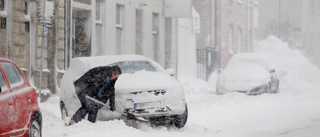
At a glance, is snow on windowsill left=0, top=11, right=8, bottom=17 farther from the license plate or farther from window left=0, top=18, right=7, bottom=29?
the license plate

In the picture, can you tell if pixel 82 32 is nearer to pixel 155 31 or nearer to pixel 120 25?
pixel 120 25

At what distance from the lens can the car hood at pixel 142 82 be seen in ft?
40.8

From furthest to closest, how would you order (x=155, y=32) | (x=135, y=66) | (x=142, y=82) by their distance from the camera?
(x=155, y=32) < (x=135, y=66) < (x=142, y=82)

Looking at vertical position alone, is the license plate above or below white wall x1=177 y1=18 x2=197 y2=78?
below

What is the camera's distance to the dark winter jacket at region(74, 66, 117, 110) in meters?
11.8

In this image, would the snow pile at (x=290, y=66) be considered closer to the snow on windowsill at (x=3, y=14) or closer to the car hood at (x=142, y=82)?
the snow on windowsill at (x=3, y=14)

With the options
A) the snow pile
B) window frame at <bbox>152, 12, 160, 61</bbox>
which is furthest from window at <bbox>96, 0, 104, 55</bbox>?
the snow pile

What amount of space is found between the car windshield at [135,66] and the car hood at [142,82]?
449 mm

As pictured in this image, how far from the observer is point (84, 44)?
24.3m

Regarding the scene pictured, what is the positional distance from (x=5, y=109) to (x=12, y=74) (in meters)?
1.03

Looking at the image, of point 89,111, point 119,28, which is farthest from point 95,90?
point 119,28

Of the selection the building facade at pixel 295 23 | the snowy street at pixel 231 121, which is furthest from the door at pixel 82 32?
the building facade at pixel 295 23

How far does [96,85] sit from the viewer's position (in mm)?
11859

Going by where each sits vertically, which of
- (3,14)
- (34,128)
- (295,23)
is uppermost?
(295,23)
